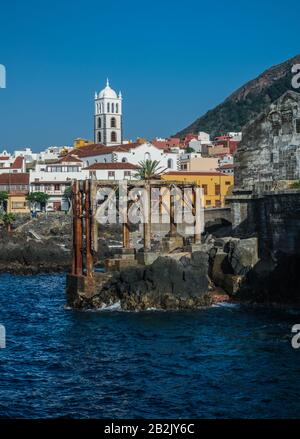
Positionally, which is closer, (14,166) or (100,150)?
(100,150)

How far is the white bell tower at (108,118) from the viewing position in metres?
134

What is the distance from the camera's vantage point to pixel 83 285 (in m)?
36.8

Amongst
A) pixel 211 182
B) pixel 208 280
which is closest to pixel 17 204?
pixel 211 182

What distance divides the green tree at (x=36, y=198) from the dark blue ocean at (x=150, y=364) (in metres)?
59.7

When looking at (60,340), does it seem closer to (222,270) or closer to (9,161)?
(222,270)

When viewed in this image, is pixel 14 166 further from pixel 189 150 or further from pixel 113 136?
pixel 189 150

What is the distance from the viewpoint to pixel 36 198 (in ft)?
315

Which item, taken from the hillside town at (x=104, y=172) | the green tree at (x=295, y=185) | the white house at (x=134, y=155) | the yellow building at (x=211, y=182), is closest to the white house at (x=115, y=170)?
the hillside town at (x=104, y=172)

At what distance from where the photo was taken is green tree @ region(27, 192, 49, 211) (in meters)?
96.1

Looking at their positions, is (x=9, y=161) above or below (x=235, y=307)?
above

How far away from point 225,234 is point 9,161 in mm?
79034

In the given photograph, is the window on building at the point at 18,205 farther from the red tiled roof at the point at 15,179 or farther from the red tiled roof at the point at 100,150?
the red tiled roof at the point at 100,150

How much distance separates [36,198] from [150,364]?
72.6m

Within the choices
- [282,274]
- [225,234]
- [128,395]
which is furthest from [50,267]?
[128,395]
